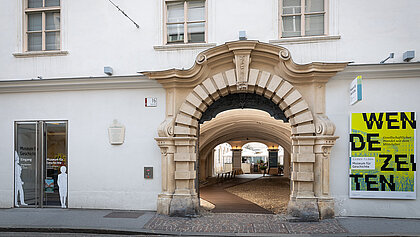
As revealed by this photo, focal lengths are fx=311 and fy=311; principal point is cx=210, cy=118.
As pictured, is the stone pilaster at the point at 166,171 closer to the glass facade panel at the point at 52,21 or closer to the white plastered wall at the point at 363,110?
the white plastered wall at the point at 363,110

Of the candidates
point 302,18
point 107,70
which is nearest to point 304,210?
point 302,18

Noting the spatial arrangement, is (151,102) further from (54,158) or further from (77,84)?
(54,158)

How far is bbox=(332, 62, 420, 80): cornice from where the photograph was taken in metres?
7.84

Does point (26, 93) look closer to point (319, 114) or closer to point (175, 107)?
point (175, 107)

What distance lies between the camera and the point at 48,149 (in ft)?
30.9

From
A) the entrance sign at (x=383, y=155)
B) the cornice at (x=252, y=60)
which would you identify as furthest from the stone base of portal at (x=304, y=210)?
the cornice at (x=252, y=60)

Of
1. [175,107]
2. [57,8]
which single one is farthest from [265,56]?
[57,8]

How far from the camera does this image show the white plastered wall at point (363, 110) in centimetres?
793

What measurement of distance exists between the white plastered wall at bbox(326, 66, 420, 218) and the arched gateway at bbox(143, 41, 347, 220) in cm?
29

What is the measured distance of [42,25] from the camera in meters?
9.57

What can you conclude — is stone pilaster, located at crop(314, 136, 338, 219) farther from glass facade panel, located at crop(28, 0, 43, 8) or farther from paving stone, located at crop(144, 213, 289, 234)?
glass facade panel, located at crop(28, 0, 43, 8)

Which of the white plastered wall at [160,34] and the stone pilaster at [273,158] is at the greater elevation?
the white plastered wall at [160,34]

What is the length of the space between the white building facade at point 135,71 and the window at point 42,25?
31 millimetres

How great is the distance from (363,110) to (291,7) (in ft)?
11.1
